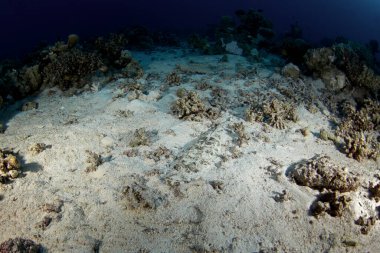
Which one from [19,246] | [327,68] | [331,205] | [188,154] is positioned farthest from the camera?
[327,68]

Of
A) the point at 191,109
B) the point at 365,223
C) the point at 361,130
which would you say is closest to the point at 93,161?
the point at 191,109

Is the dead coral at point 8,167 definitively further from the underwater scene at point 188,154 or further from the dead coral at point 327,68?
the dead coral at point 327,68

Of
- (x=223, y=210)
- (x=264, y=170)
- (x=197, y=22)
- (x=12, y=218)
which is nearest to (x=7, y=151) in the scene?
(x=12, y=218)

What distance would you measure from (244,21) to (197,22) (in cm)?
2870

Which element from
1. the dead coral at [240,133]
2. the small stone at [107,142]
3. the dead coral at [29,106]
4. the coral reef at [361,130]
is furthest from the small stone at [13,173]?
the coral reef at [361,130]

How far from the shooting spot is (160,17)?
159 ft

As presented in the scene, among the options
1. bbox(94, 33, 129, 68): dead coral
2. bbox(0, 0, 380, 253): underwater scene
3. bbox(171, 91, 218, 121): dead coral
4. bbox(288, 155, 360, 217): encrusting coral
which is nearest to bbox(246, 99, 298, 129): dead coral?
bbox(0, 0, 380, 253): underwater scene

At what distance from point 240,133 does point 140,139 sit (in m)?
2.53

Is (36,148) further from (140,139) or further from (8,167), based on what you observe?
(140,139)

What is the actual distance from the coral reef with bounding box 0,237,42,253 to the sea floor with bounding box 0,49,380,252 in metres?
0.17

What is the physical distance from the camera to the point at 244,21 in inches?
729

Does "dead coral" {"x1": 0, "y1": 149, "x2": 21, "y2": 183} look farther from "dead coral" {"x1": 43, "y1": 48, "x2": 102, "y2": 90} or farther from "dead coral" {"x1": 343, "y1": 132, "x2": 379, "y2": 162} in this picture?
"dead coral" {"x1": 343, "y1": 132, "x2": 379, "y2": 162}

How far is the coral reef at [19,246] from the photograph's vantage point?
4703 millimetres

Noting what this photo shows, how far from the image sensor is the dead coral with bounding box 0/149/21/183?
6000mm
